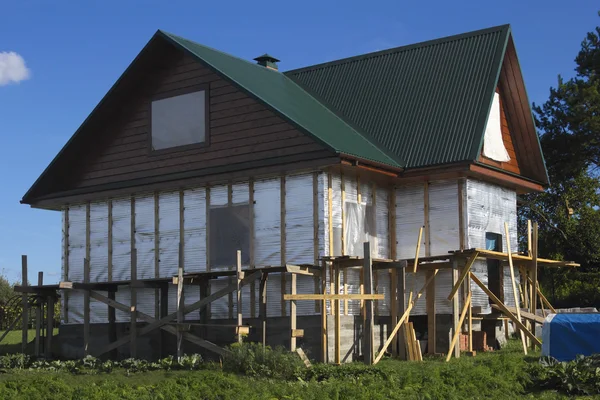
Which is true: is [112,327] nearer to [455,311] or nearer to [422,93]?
[455,311]

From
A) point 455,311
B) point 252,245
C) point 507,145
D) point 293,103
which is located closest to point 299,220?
point 252,245

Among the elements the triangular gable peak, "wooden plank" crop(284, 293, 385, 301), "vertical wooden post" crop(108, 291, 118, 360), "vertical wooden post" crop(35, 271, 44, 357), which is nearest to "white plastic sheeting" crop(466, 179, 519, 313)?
the triangular gable peak

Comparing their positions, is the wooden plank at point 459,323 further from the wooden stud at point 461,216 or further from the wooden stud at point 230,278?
the wooden stud at point 230,278

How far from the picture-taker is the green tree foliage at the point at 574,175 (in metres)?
42.1

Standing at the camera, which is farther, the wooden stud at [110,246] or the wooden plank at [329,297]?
the wooden stud at [110,246]

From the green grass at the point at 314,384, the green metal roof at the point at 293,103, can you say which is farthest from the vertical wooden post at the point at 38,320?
the green metal roof at the point at 293,103

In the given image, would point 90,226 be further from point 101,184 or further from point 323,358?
point 323,358

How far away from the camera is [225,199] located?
28.5 meters

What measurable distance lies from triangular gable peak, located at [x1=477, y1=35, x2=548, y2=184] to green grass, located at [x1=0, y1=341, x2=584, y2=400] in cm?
877

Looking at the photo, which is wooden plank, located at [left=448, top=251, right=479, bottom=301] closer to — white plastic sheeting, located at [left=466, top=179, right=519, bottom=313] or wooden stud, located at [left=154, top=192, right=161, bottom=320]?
white plastic sheeting, located at [left=466, top=179, right=519, bottom=313]

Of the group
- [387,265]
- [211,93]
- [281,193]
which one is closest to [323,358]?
[387,265]

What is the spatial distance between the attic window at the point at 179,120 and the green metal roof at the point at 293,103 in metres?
1.36

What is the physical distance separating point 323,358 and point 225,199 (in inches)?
234

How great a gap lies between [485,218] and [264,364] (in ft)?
32.7
